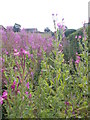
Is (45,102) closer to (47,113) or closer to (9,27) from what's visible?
(47,113)

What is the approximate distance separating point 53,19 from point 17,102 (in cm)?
133

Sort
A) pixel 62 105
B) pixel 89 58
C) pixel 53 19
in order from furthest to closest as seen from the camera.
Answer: pixel 89 58, pixel 53 19, pixel 62 105

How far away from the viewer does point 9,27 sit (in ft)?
17.0

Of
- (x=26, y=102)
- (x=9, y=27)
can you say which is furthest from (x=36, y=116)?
(x=9, y=27)

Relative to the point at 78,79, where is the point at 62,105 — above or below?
below

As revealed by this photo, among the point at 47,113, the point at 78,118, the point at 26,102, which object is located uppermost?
the point at 26,102

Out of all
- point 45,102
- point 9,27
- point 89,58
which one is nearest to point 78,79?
point 89,58

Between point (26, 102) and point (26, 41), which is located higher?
point (26, 41)

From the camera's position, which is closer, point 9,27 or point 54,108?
point 54,108

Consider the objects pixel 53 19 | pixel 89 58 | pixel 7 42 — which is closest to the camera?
pixel 53 19

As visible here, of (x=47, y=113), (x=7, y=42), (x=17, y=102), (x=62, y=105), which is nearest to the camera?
(x=17, y=102)

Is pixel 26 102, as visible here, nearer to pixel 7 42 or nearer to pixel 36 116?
pixel 36 116

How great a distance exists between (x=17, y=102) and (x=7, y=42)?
3.04 metres

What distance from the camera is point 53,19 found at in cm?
250
